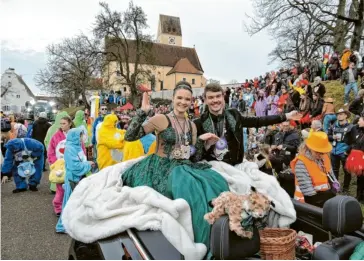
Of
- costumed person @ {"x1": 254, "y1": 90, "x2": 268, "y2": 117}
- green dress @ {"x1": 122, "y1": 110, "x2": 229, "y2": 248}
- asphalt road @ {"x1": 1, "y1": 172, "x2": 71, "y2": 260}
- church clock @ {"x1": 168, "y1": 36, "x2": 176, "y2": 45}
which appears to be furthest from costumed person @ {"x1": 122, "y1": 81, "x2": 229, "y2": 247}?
church clock @ {"x1": 168, "y1": 36, "x2": 176, "y2": 45}

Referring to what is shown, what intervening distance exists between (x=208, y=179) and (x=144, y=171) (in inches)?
24.4

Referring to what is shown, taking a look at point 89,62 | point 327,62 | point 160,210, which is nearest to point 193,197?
point 160,210

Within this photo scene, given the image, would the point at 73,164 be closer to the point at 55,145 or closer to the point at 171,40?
the point at 55,145

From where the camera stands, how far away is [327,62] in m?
17.5

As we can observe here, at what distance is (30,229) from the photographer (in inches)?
222

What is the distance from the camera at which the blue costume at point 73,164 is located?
217 inches

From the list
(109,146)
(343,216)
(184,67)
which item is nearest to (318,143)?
(343,216)

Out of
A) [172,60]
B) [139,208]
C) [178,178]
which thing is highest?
[172,60]

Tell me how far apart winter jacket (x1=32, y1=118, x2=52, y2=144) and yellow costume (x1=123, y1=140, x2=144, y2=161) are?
553cm

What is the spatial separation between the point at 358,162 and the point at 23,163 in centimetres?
749

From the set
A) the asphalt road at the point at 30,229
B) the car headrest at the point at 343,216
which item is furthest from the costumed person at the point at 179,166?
the asphalt road at the point at 30,229

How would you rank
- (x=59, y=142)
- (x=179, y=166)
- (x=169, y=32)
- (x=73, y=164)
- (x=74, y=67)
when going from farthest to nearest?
1. (x=169, y=32)
2. (x=74, y=67)
3. (x=59, y=142)
4. (x=73, y=164)
5. (x=179, y=166)

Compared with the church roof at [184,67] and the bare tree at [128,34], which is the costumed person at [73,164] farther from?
the church roof at [184,67]

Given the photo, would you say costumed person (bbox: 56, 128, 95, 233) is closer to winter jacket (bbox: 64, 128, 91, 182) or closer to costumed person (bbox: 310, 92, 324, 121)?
winter jacket (bbox: 64, 128, 91, 182)
